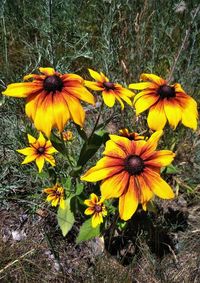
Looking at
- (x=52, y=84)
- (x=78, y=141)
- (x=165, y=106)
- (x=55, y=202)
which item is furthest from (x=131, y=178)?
(x=78, y=141)

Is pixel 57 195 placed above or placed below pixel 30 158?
below

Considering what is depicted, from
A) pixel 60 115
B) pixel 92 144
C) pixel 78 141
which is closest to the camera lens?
pixel 60 115

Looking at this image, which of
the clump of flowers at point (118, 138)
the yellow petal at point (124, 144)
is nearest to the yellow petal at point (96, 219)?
the clump of flowers at point (118, 138)

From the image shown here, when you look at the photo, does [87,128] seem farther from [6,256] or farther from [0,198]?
[6,256]

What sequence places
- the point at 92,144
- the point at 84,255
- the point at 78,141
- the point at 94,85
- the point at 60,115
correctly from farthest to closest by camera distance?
the point at 78,141
the point at 84,255
the point at 92,144
the point at 94,85
the point at 60,115

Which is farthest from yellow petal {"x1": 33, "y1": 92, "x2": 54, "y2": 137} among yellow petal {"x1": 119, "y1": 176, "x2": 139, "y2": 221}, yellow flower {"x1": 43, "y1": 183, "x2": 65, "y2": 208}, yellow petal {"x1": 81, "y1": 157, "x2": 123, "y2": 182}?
yellow flower {"x1": 43, "y1": 183, "x2": 65, "y2": 208}

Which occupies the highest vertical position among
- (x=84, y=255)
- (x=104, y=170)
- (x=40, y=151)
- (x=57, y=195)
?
(x=104, y=170)

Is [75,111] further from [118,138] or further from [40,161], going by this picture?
[40,161]

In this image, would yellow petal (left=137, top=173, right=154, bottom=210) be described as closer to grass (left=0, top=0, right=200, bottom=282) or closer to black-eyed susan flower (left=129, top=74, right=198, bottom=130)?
black-eyed susan flower (left=129, top=74, right=198, bottom=130)
